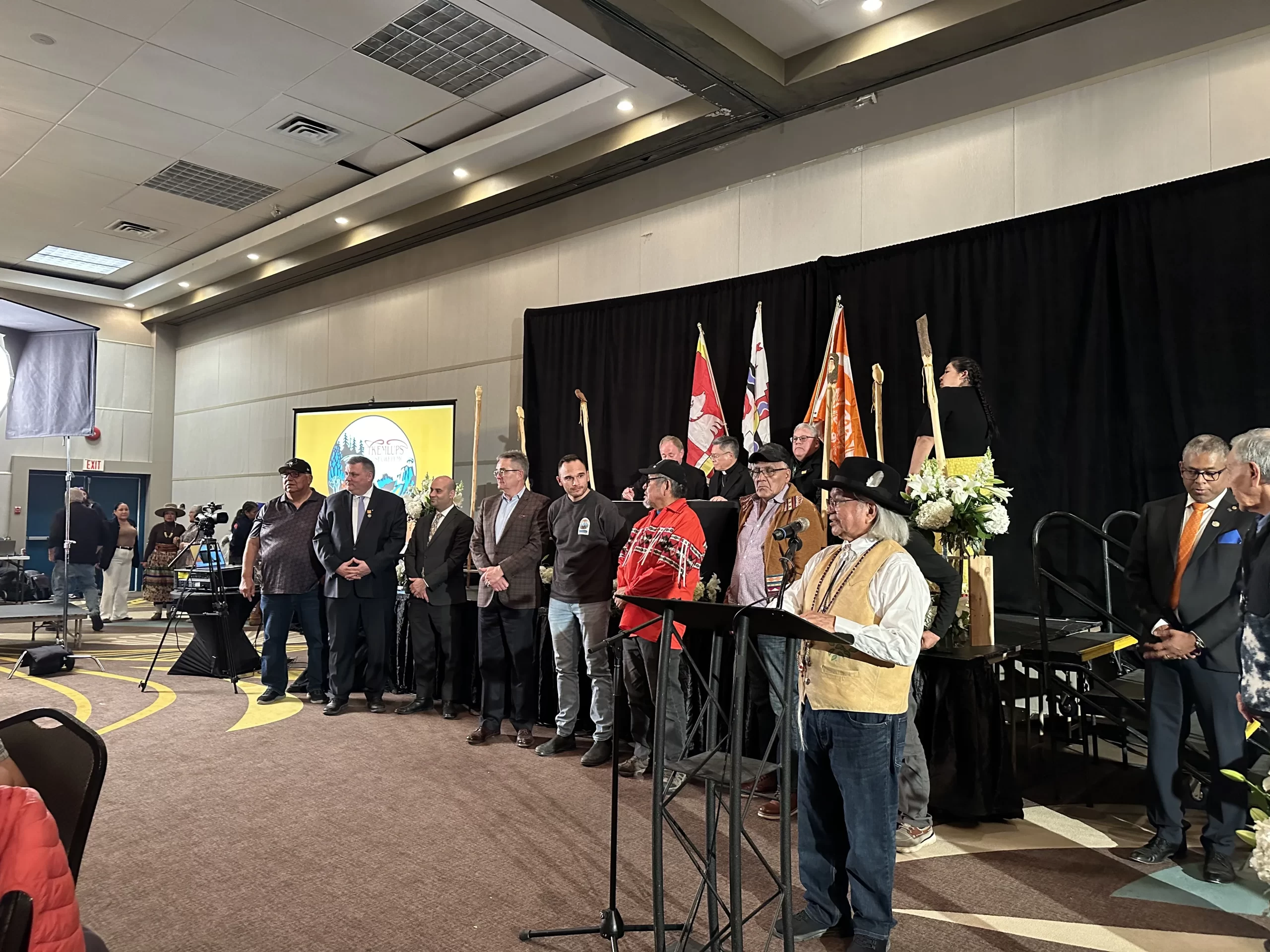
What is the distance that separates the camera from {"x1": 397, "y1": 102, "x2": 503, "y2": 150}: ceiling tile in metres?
8.10

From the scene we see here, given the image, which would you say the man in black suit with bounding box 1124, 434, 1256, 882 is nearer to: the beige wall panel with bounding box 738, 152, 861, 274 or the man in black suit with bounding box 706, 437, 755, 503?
the man in black suit with bounding box 706, 437, 755, 503

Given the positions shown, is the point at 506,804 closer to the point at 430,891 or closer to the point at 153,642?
the point at 430,891

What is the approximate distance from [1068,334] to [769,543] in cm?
275

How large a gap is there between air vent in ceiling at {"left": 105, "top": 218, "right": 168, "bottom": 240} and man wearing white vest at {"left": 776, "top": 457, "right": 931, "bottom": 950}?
11.3m

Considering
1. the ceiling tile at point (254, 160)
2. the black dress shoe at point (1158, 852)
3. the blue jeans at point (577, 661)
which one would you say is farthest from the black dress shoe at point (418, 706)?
the ceiling tile at point (254, 160)

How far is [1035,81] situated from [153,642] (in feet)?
31.8

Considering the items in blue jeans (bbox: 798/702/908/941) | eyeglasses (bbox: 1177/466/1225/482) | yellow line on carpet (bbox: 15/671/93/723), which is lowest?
yellow line on carpet (bbox: 15/671/93/723)

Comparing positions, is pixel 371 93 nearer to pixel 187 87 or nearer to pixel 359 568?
pixel 187 87

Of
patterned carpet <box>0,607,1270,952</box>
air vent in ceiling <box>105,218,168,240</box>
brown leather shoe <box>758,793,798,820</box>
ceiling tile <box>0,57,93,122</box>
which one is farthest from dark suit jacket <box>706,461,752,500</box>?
air vent in ceiling <box>105,218,168,240</box>

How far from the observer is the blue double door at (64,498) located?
14.2 meters

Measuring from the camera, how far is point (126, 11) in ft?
21.0

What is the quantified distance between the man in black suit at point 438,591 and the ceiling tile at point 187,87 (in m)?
3.94

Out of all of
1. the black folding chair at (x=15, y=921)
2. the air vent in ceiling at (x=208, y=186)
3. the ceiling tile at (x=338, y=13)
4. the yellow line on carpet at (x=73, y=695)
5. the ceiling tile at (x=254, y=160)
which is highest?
the air vent in ceiling at (x=208, y=186)

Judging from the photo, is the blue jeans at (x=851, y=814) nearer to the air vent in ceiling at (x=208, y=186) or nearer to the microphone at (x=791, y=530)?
the microphone at (x=791, y=530)
